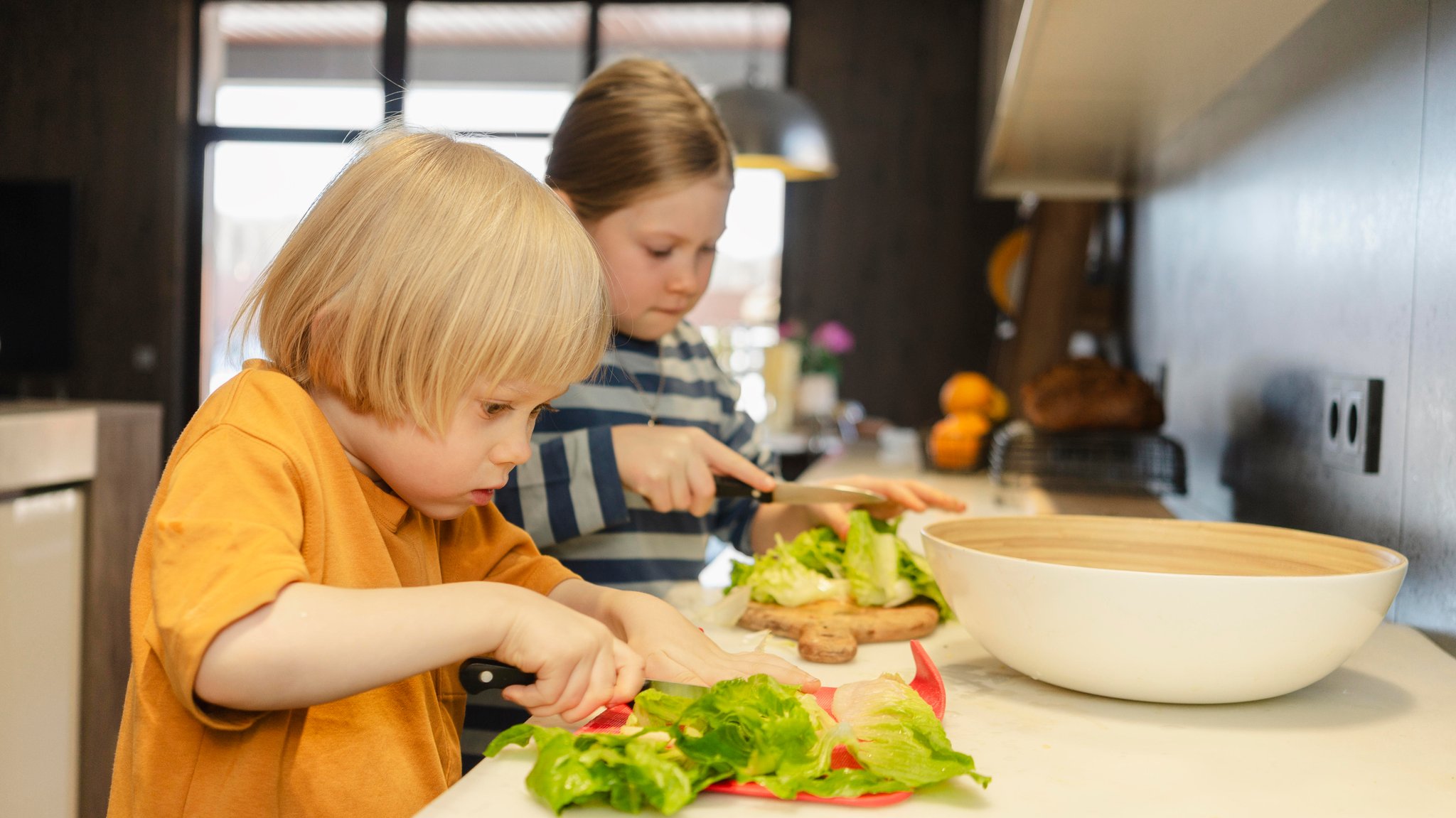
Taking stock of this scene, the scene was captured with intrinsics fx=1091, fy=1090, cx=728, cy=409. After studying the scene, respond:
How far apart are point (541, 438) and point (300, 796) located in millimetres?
620

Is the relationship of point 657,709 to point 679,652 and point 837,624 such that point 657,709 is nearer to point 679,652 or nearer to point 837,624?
point 679,652

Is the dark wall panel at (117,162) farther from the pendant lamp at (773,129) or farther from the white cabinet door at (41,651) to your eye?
the white cabinet door at (41,651)

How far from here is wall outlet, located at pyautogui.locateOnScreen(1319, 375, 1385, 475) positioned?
1062 millimetres

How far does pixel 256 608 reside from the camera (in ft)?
1.94

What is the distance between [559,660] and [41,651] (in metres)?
1.74

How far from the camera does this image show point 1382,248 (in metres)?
1.06

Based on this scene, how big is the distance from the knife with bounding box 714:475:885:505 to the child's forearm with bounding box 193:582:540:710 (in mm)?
505

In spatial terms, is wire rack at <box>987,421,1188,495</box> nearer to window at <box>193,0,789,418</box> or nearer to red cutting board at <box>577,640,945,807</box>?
red cutting board at <box>577,640,945,807</box>

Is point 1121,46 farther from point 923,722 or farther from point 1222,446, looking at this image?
point 923,722

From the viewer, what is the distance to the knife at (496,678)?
657mm

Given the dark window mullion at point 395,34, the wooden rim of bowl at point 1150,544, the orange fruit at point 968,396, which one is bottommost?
the wooden rim of bowl at point 1150,544

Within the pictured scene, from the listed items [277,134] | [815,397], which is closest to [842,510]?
[815,397]

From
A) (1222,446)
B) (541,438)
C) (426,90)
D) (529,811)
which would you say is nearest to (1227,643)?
(529,811)

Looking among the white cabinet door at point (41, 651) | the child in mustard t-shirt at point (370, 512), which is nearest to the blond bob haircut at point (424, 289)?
the child in mustard t-shirt at point (370, 512)
